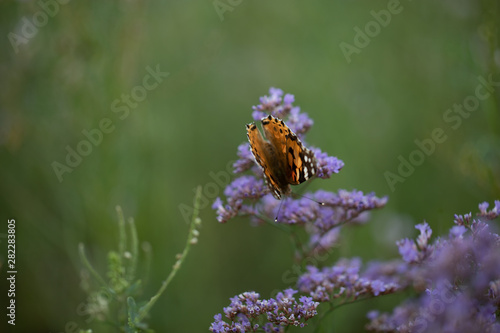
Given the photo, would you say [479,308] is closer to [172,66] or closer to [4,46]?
[4,46]

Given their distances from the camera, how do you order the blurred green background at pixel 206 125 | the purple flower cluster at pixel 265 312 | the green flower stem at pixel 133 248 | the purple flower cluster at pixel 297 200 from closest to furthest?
the purple flower cluster at pixel 265 312
the green flower stem at pixel 133 248
the purple flower cluster at pixel 297 200
the blurred green background at pixel 206 125

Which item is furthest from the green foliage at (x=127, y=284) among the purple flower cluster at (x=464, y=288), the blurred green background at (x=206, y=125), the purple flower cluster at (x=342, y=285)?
the blurred green background at (x=206, y=125)

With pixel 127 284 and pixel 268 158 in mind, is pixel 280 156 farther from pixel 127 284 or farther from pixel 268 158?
pixel 127 284

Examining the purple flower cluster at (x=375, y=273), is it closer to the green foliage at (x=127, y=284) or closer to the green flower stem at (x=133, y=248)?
the green foliage at (x=127, y=284)

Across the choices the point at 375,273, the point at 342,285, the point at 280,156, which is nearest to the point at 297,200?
the point at 280,156

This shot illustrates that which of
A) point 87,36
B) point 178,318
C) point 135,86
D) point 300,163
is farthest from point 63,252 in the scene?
point 300,163

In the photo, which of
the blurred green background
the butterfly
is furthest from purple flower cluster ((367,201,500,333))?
the blurred green background

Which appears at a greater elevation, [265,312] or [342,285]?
[342,285]
